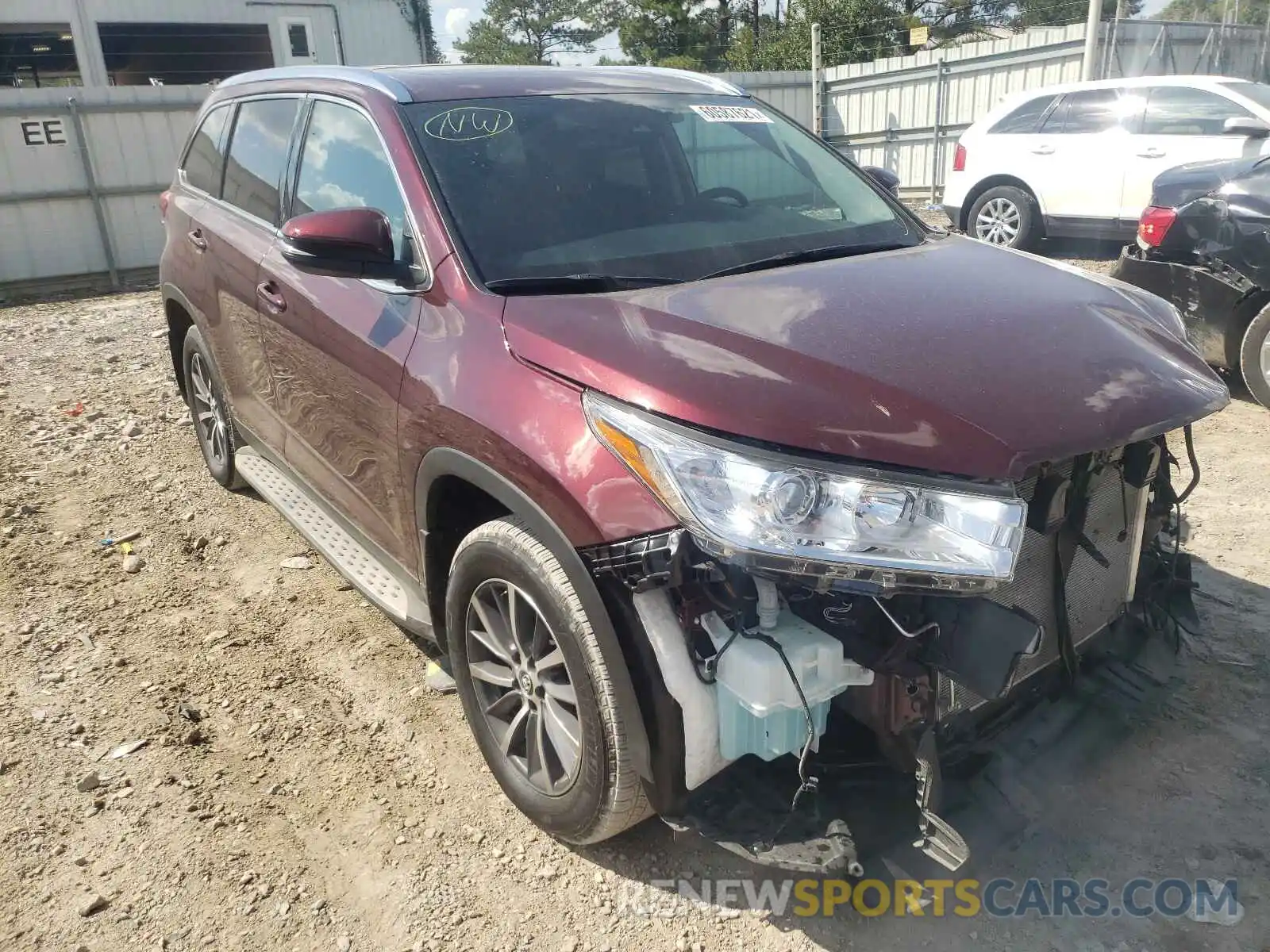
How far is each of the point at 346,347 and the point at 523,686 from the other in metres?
1.16

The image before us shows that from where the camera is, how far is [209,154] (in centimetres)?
441

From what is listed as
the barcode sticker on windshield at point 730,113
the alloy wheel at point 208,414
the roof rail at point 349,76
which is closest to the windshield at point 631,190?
the barcode sticker on windshield at point 730,113

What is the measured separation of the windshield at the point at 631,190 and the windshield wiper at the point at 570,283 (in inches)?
0.9

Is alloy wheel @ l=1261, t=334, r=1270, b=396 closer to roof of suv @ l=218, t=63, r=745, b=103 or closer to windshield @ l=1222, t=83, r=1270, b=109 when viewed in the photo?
roof of suv @ l=218, t=63, r=745, b=103

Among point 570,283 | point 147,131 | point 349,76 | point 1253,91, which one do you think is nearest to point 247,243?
point 349,76

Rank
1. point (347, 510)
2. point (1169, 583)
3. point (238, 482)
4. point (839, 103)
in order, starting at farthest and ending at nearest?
point (839, 103)
point (238, 482)
point (347, 510)
point (1169, 583)

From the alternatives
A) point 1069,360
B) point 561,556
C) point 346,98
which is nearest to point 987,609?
point 1069,360

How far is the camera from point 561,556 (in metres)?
2.10

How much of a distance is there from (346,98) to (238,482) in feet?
7.91

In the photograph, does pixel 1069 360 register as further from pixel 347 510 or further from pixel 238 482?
pixel 238 482

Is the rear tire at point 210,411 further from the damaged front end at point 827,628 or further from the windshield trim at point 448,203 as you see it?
the damaged front end at point 827,628

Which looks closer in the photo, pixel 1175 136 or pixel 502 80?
pixel 502 80

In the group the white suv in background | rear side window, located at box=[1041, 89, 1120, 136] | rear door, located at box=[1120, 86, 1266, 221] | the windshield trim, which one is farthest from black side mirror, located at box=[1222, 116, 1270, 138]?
the windshield trim

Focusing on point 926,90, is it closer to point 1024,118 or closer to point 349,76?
point 1024,118
